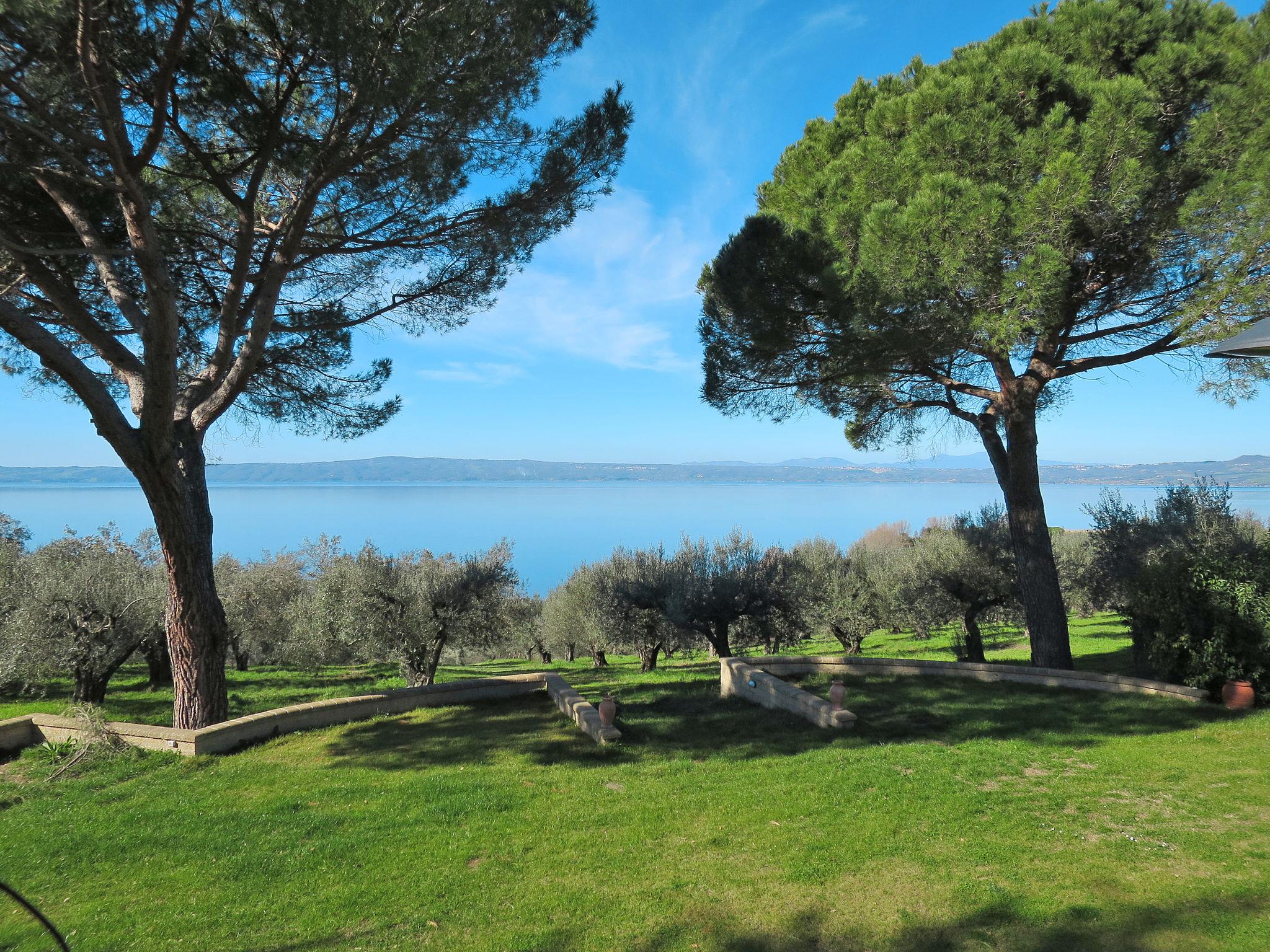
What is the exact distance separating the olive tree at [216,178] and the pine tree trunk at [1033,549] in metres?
8.22

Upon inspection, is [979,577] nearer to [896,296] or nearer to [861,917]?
[896,296]

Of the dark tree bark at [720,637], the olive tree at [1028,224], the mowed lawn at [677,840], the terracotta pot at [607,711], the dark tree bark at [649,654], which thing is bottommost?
the dark tree bark at [649,654]

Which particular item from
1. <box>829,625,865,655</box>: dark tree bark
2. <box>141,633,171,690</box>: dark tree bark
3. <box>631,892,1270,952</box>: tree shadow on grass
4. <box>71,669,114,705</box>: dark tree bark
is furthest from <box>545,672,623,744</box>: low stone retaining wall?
<box>829,625,865,655</box>: dark tree bark

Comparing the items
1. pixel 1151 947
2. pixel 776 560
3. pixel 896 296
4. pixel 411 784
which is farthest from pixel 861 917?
pixel 776 560

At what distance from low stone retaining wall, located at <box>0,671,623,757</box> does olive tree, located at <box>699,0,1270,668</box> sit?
6899mm

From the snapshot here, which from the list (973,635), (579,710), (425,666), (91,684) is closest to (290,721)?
(579,710)

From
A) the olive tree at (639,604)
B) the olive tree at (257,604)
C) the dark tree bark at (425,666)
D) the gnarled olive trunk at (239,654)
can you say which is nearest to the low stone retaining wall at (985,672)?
the olive tree at (639,604)

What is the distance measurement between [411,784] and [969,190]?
10226 millimetres

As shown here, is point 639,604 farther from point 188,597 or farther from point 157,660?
point 188,597

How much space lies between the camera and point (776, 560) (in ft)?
62.7

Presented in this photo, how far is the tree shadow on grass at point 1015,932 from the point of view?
3506mm

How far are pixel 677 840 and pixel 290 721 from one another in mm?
5835

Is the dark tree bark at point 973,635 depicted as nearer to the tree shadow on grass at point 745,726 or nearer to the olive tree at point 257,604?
the tree shadow on grass at point 745,726

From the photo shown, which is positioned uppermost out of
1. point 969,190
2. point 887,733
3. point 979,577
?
point 969,190
